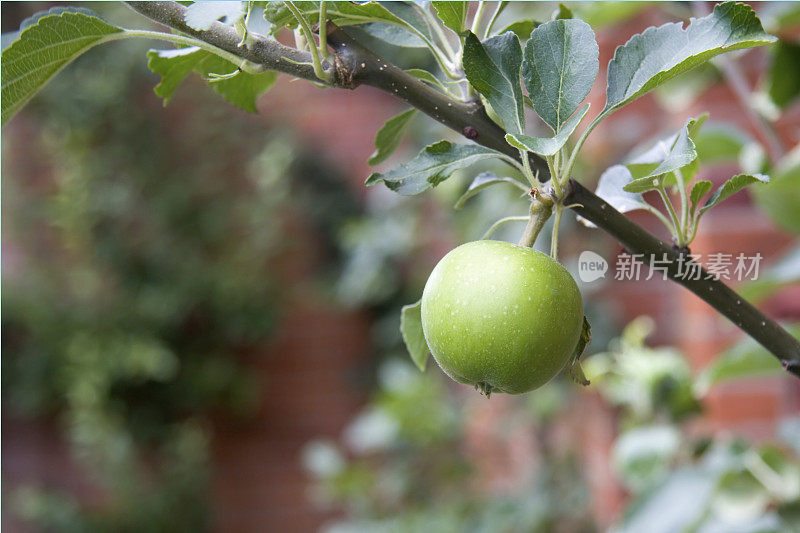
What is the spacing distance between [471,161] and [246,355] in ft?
6.74

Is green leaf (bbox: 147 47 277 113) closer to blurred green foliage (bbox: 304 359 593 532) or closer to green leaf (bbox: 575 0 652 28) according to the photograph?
green leaf (bbox: 575 0 652 28)

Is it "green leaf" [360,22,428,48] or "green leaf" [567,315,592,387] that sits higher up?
"green leaf" [360,22,428,48]

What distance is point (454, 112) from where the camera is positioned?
1.01ft

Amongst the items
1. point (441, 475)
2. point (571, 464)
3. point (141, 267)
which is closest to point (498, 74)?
point (571, 464)

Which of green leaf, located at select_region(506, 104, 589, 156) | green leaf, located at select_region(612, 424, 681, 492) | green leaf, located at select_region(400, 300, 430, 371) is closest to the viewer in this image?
green leaf, located at select_region(506, 104, 589, 156)

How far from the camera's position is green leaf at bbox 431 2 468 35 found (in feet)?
1.00

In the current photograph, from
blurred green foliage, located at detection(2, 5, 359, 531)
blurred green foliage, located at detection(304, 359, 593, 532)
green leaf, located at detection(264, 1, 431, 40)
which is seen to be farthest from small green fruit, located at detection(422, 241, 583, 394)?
blurred green foliage, located at detection(2, 5, 359, 531)

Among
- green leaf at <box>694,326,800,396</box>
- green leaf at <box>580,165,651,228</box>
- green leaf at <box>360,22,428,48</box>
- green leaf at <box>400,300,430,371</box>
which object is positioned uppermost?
green leaf at <box>360,22,428,48</box>

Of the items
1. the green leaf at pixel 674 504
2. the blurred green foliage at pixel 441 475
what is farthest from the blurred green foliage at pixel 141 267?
the green leaf at pixel 674 504

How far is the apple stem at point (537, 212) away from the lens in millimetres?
294

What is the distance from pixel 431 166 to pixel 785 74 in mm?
508

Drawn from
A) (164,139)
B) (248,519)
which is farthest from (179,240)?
(248,519)

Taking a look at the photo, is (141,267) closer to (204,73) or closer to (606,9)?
(606,9)

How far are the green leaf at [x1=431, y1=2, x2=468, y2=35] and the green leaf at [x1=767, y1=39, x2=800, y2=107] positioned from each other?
0.49 meters
